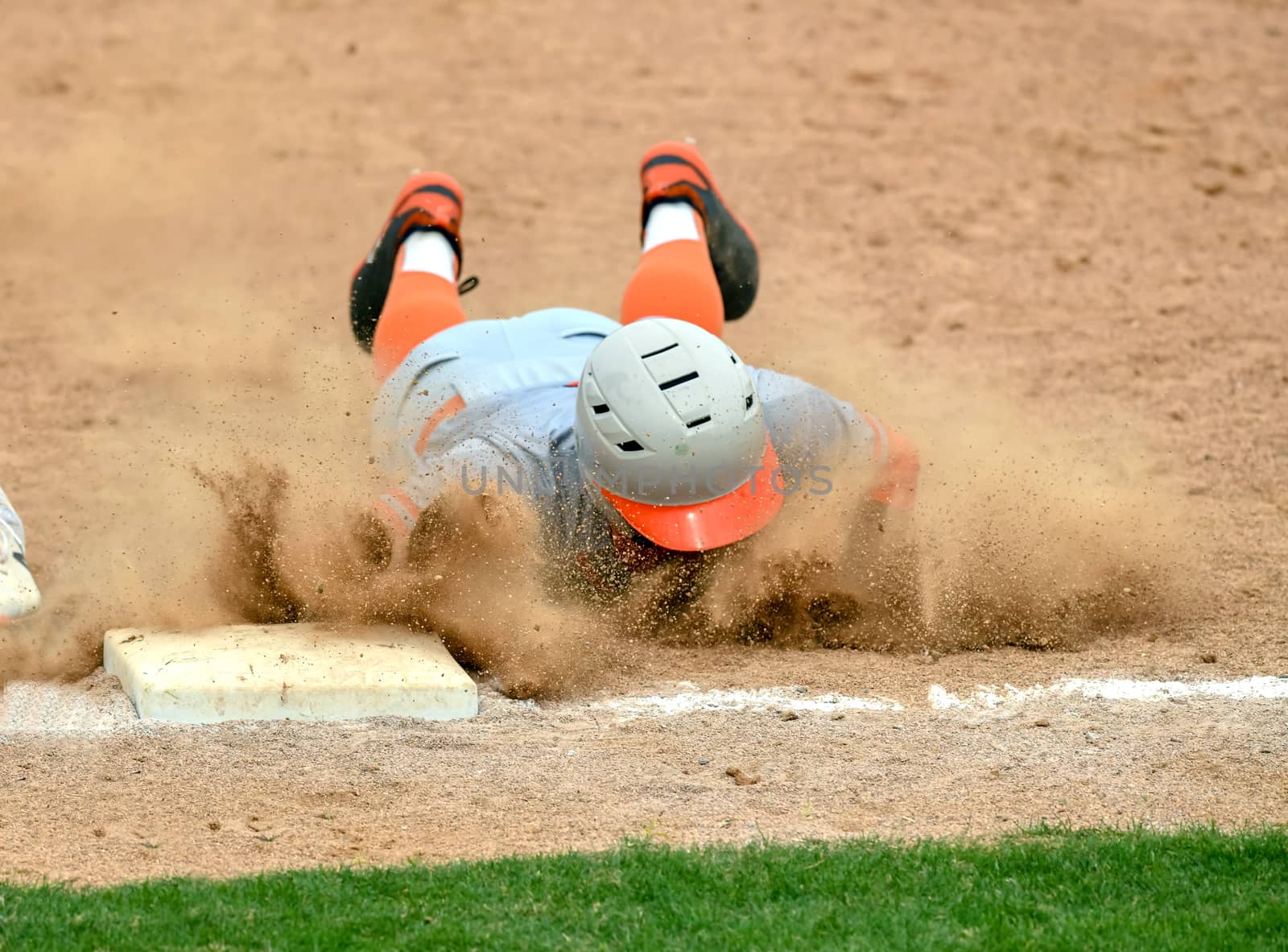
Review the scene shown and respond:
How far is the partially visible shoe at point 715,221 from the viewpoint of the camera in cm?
708

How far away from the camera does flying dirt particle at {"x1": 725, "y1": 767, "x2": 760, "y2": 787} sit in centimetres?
420

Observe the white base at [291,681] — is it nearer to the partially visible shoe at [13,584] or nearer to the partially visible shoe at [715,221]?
the partially visible shoe at [13,584]

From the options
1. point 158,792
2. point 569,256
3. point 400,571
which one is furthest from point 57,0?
point 158,792

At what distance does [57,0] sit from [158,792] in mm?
10879

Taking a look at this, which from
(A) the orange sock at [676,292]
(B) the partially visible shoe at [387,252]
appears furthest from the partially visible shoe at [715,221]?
(B) the partially visible shoe at [387,252]

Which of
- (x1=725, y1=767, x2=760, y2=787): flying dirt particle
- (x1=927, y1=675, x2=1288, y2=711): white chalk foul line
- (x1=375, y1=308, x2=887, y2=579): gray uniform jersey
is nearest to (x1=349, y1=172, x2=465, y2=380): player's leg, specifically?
(x1=375, y1=308, x2=887, y2=579): gray uniform jersey

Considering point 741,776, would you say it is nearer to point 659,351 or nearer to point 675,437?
point 675,437

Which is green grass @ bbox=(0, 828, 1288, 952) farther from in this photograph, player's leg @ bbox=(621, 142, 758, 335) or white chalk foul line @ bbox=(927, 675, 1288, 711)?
player's leg @ bbox=(621, 142, 758, 335)

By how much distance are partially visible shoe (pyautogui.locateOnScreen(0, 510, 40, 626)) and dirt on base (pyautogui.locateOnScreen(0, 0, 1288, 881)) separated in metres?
0.15

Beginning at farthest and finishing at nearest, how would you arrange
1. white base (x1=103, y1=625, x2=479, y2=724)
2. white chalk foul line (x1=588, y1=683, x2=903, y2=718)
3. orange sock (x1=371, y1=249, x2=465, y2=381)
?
orange sock (x1=371, y1=249, x2=465, y2=381) → white chalk foul line (x1=588, y1=683, x2=903, y2=718) → white base (x1=103, y1=625, x2=479, y2=724)

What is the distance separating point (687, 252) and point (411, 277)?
1140mm

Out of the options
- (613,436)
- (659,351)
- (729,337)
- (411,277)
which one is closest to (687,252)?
(411,277)

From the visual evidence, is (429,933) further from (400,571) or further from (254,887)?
(400,571)

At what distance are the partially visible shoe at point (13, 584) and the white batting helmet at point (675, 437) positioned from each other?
1821 mm
